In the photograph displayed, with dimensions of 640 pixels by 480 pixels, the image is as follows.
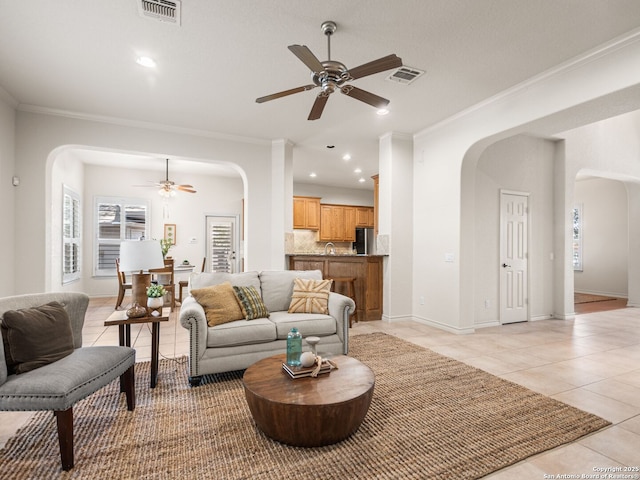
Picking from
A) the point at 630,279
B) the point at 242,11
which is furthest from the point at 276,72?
the point at 630,279

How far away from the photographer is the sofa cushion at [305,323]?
129 inches

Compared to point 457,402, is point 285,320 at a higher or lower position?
higher

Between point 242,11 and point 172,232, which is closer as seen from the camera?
point 242,11

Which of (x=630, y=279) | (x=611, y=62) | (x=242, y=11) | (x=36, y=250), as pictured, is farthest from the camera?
(x=630, y=279)

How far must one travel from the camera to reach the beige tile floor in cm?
197

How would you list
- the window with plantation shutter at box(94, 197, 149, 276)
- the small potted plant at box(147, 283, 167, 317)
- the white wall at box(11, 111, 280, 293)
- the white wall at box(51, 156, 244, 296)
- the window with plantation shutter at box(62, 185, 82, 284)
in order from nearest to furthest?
the small potted plant at box(147, 283, 167, 317)
the white wall at box(11, 111, 280, 293)
the window with plantation shutter at box(62, 185, 82, 284)
the white wall at box(51, 156, 244, 296)
the window with plantation shutter at box(94, 197, 149, 276)

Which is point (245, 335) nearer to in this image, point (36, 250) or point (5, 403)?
point (5, 403)

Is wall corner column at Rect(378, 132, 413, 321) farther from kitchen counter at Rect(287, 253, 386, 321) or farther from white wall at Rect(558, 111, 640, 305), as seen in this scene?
white wall at Rect(558, 111, 640, 305)

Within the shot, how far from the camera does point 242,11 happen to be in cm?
262

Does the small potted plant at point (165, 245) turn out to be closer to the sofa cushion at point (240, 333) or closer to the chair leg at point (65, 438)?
the sofa cushion at point (240, 333)

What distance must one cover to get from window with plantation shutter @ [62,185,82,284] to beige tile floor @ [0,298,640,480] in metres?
1.12

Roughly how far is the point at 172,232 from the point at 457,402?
25.0 ft

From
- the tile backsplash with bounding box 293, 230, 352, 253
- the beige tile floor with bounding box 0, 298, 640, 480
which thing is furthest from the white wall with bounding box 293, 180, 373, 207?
the beige tile floor with bounding box 0, 298, 640, 480

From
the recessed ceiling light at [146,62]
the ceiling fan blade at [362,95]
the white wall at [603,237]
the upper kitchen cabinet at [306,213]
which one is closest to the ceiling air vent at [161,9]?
the recessed ceiling light at [146,62]
